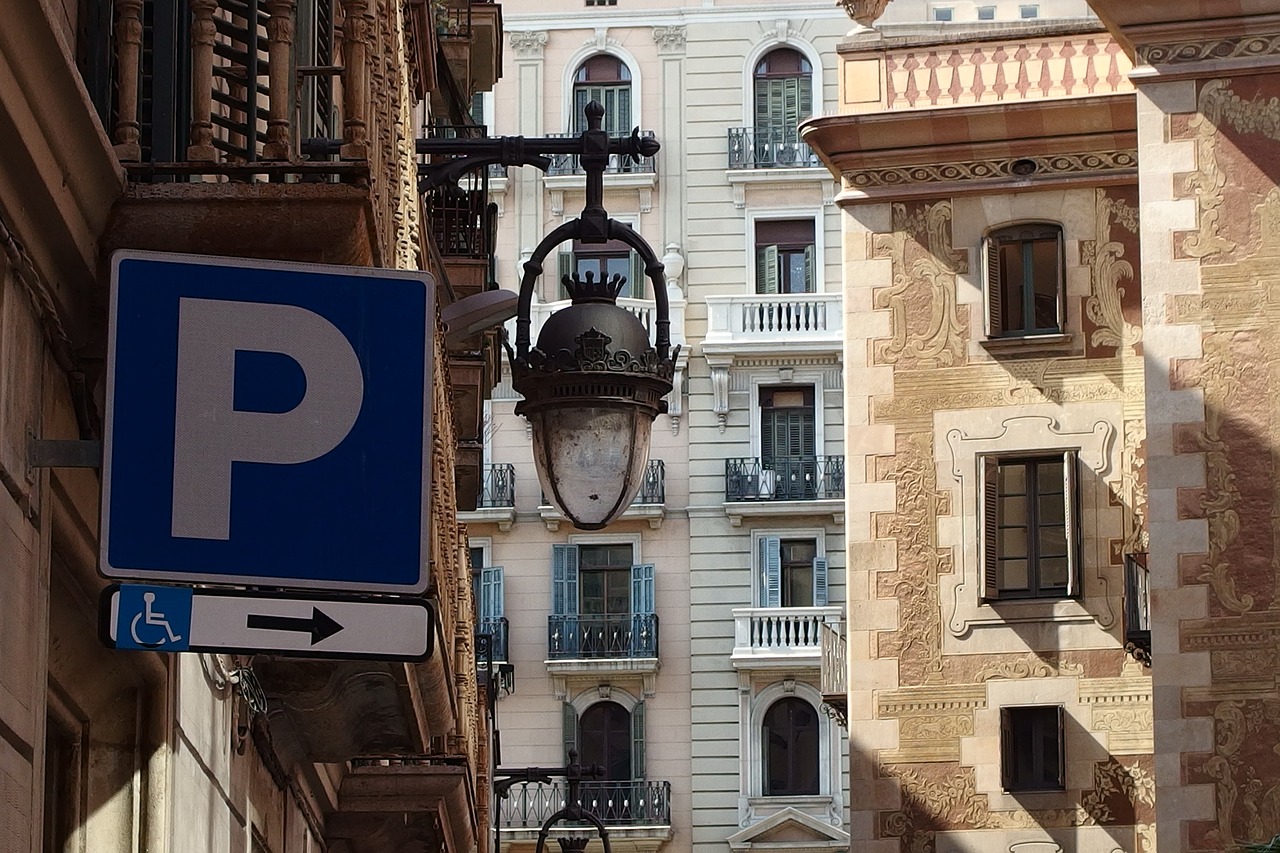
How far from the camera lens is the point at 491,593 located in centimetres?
4494

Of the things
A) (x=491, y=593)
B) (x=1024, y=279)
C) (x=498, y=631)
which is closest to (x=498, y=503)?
(x=491, y=593)

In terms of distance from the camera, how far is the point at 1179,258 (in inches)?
1014

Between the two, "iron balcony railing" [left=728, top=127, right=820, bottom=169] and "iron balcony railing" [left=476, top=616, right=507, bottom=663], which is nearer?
"iron balcony railing" [left=476, top=616, right=507, bottom=663]

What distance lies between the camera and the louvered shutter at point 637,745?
145ft

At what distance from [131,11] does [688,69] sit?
40.8 m

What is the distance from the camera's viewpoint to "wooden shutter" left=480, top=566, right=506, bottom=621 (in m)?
44.7

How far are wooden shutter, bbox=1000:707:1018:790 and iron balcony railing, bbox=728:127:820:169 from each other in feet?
63.4

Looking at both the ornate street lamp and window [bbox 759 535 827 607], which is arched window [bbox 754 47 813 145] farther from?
the ornate street lamp

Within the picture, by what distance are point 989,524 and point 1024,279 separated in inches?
113

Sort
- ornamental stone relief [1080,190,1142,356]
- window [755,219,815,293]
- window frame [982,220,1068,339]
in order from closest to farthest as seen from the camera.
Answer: ornamental stone relief [1080,190,1142,356] → window frame [982,220,1068,339] → window [755,219,815,293]

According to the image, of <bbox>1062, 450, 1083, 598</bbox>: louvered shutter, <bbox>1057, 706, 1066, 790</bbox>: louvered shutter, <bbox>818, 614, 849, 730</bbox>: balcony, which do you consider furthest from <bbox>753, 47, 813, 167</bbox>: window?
<bbox>1057, 706, 1066, 790</bbox>: louvered shutter

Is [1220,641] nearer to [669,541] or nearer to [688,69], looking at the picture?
[669,541]

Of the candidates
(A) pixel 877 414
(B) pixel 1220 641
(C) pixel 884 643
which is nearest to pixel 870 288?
(A) pixel 877 414

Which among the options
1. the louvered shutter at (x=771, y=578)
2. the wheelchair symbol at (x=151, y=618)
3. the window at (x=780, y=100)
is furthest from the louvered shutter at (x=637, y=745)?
the wheelchair symbol at (x=151, y=618)
